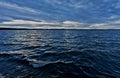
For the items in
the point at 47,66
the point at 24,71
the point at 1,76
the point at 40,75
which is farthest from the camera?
the point at 47,66

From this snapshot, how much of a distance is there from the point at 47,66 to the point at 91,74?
456 cm

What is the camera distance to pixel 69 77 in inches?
361

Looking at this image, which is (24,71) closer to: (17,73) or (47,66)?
(17,73)

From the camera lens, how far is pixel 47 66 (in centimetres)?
1172

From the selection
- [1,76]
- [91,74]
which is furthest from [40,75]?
[91,74]

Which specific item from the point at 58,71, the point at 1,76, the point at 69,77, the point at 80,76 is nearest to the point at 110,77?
the point at 80,76

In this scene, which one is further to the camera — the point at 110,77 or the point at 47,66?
the point at 47,66

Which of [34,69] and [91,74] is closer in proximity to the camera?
[91,74]

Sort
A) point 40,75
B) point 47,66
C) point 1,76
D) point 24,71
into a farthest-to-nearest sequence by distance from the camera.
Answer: point 47,66 → point 24,71 → point 40,75 → point 1,76

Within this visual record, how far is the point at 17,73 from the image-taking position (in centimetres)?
970

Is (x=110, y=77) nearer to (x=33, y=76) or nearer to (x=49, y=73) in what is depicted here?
(x=49, y=73)

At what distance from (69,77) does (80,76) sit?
948 mm

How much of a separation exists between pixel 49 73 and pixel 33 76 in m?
1.47

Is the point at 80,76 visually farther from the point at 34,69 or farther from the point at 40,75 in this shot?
the point at 34,69
